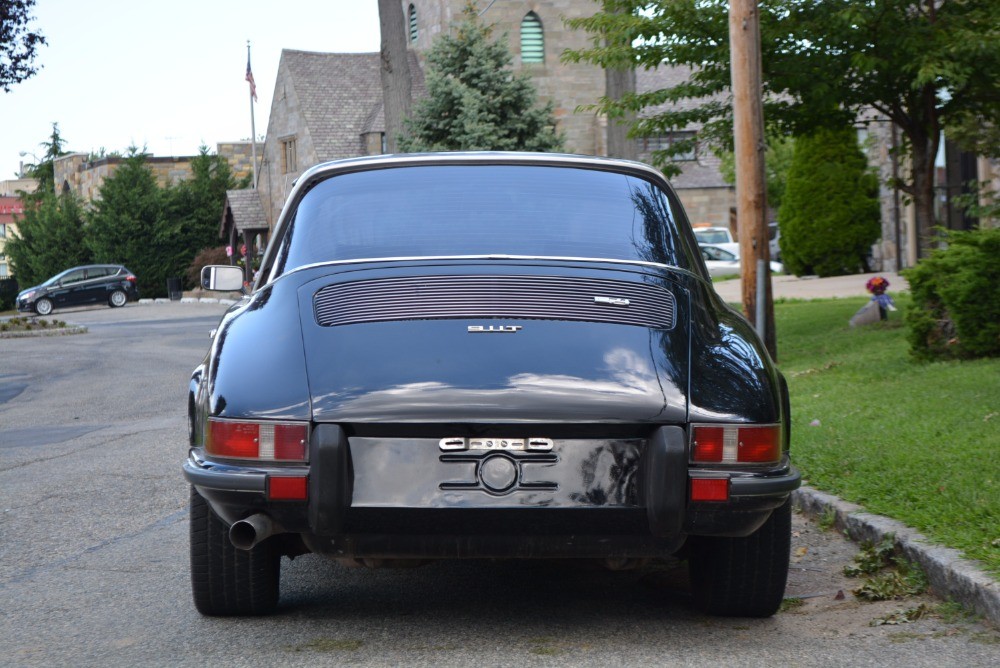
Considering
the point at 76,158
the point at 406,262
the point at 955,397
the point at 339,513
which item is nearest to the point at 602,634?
the point at 339,513

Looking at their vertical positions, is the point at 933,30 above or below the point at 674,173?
above

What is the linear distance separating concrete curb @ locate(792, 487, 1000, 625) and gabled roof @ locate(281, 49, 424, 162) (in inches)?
1766

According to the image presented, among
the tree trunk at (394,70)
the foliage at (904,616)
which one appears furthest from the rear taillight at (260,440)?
the tree trunk at (394,70)

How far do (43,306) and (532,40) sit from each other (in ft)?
64.0

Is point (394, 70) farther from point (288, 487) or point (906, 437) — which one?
point (288, 487)

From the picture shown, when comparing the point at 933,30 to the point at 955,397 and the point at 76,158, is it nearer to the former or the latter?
the point at 955,397

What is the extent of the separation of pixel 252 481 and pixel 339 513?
0.28 metres

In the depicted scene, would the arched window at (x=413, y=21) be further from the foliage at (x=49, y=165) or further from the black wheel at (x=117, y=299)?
the foliage at (x=49, y=165)

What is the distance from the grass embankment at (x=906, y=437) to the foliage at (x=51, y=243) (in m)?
52.6

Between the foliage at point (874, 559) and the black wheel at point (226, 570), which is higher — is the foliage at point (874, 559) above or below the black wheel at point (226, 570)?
below

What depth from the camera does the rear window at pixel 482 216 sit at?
469 centimetres

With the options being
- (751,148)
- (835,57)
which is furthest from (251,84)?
(751,148)

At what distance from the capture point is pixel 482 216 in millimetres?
4848

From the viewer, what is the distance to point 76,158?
76.4m
